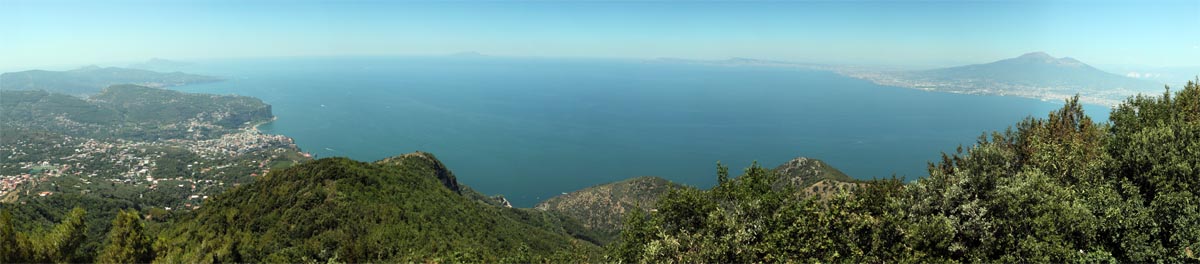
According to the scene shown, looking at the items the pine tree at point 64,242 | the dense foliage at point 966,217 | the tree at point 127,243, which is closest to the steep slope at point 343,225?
the tree at point 127,243

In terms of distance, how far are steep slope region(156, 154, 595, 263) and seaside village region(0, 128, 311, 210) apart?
49093mm

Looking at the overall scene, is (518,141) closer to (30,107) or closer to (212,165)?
(212,165)

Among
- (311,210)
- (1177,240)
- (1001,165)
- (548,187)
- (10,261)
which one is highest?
(1001,165)

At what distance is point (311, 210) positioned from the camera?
38.6m

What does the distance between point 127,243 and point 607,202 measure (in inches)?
3239

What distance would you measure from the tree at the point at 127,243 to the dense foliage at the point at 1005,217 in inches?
660

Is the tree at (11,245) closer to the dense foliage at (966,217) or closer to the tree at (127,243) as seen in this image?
the dense foliage at (966,217)

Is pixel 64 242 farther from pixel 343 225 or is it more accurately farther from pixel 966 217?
pixel 966 217

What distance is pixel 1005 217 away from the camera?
519 inches

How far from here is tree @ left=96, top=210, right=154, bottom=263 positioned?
15.2 m

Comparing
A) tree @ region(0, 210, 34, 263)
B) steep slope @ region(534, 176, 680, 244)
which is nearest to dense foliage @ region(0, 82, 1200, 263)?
tree @ region(0, 210, 34, 263)

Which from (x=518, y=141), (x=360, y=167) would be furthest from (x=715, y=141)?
(x=360, y=167)

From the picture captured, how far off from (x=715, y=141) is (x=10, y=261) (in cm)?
16695

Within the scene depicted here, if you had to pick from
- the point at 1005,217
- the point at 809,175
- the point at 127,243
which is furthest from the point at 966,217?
the point at 809,175
